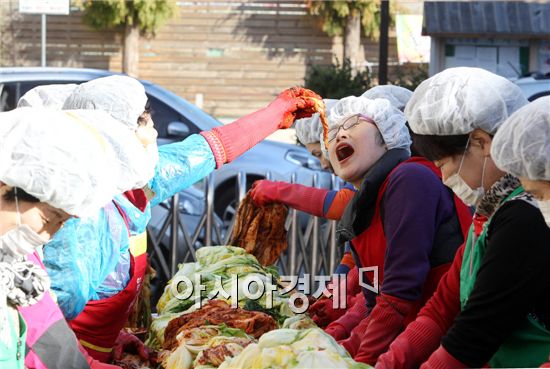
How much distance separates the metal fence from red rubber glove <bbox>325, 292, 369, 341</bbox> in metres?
2.27

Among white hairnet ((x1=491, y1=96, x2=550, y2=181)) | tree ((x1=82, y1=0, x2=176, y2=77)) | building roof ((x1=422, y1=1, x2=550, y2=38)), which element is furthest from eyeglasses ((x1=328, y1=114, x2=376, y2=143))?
tree ((x1=82, y1=0, x2=176, y2=77))

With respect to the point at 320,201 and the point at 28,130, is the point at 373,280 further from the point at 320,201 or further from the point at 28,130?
the point at 28,130

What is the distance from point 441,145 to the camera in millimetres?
2896

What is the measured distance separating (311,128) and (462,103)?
5.79 feet

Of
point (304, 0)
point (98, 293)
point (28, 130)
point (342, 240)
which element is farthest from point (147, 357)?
point (304, 0)

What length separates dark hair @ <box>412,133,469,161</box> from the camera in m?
2.88

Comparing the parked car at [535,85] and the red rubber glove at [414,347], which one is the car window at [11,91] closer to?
the parked car at [535,85]

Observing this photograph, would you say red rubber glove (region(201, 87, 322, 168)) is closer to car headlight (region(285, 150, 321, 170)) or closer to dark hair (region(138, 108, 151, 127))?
dark hair (region(138, 108, 151, 127))

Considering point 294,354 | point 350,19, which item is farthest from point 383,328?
point 350,19

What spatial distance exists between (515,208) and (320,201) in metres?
2.15

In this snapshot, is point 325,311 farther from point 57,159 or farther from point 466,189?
point 57,159

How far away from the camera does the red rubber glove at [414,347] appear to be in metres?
3.04

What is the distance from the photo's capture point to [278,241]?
485 cm

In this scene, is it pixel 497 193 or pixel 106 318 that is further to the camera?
pixel 106 318
